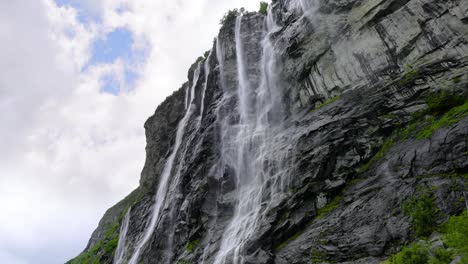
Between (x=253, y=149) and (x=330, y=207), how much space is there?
9250 mm

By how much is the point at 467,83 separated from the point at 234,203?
52.5ft

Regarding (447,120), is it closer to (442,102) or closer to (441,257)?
(442,102)

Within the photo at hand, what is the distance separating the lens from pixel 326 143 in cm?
2395

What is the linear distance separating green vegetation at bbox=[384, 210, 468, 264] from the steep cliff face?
225 cm

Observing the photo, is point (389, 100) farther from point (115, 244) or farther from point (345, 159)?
point (115, 244)

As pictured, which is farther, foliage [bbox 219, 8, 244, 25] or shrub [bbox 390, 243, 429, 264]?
foliage [bbox 219, 8, 244, 25]

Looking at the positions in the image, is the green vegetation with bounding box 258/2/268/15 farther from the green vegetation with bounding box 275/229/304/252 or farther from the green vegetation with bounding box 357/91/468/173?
the green vegetation with bounding box 275/229/304/252

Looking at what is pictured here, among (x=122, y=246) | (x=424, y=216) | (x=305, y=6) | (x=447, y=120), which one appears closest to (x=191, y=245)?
(x=122, y=246)

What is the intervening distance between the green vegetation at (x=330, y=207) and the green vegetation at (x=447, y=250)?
20.2ft

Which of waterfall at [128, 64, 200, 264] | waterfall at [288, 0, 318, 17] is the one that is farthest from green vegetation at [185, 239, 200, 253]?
waterfall at [288, 0, 318, 17]

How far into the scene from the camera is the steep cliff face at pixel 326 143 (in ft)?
62.8

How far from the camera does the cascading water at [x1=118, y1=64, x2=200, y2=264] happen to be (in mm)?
36438

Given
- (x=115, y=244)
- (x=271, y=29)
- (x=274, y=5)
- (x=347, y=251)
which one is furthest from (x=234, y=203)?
(x=115, y=244)

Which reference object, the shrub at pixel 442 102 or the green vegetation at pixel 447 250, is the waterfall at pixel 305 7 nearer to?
the shrub at pixel 442 102
